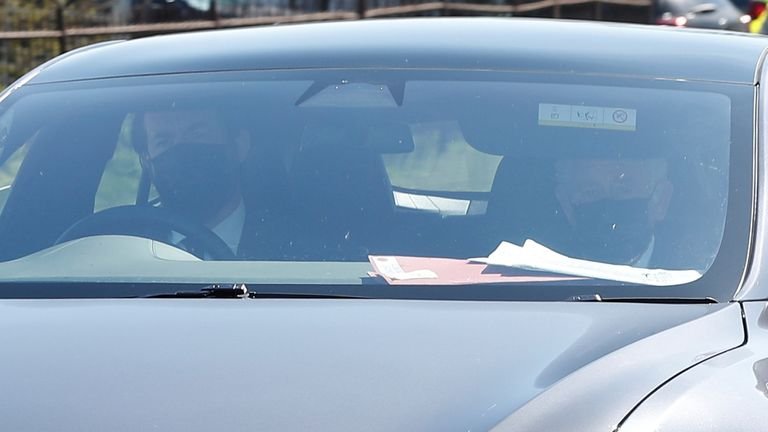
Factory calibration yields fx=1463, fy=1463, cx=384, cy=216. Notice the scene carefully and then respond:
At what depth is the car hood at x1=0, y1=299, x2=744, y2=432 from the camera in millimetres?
2312

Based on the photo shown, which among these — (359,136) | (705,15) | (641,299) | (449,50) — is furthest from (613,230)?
(705,15)

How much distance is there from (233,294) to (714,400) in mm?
1013

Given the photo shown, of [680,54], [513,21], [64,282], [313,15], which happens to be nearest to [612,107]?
[680,54]

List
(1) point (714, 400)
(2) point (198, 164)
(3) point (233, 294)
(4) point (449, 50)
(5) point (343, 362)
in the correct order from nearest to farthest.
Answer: (1) point (714, 400) < (5) point (343, 362) < (3) point (233, 294) < (2) point (198, 164) < (4) point (449, 50)

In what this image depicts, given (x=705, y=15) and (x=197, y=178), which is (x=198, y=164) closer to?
(x=197, y=178)

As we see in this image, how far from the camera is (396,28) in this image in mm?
3818

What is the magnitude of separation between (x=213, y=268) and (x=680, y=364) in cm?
106

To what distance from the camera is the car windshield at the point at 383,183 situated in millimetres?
2961

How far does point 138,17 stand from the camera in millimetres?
16094

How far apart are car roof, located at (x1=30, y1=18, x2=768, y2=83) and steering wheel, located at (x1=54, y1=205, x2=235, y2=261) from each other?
457mm

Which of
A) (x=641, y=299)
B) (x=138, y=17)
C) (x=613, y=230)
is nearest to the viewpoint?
(x=641, y=299)

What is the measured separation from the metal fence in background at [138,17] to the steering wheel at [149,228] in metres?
12.0

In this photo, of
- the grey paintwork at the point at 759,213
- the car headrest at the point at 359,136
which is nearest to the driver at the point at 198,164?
the car headrest at the point at 359,136

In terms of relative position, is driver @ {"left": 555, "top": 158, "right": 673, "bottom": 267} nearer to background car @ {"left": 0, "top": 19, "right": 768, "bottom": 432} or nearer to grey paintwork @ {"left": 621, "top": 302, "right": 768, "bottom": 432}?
background car @ {"left": 0, "top": 19, "right": 768, "bottom": 432}
